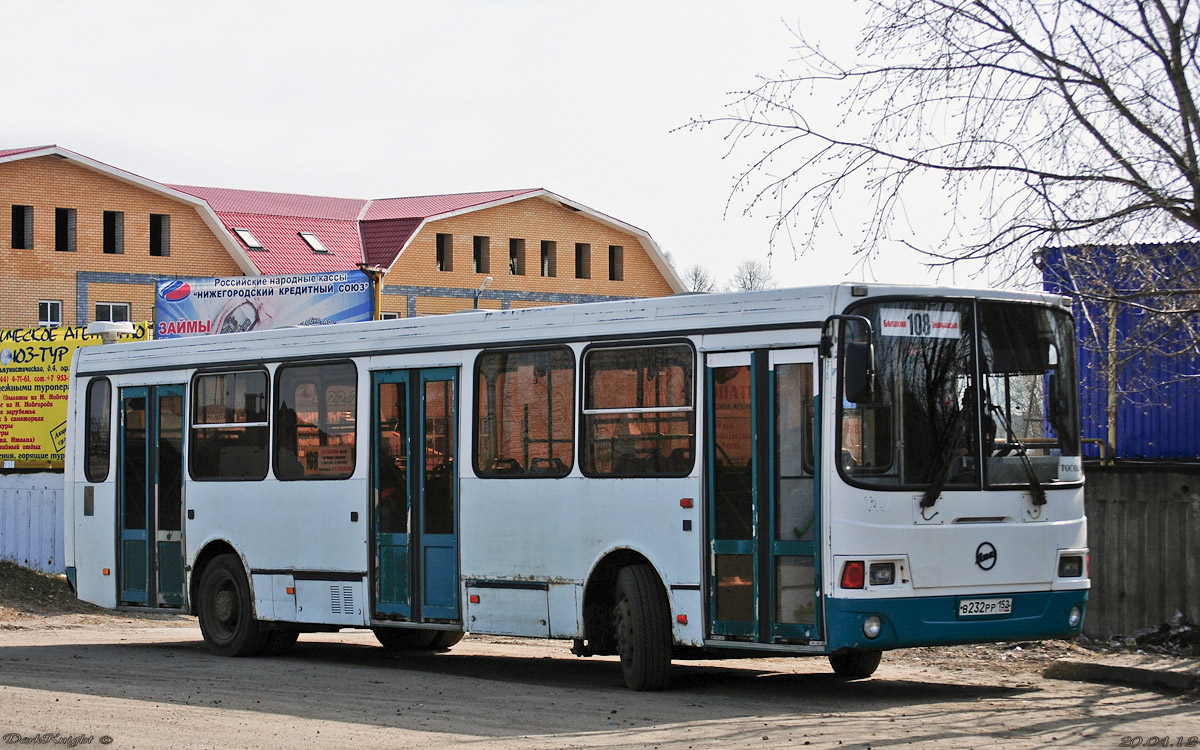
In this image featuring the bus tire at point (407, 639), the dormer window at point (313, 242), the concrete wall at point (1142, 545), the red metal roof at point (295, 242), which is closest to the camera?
the concrete wall at point (1142, 545)

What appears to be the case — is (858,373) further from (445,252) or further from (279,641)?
(445,252)

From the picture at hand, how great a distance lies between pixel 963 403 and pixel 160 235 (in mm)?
52115

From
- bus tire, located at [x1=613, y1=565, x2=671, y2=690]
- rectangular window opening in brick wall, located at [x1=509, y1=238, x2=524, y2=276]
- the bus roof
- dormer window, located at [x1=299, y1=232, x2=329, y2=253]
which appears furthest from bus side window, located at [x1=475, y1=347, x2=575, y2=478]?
rectangular window opening in brick wall, located at [x1=509, y1=238, x2=524, y2=276]

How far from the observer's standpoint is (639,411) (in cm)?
1160

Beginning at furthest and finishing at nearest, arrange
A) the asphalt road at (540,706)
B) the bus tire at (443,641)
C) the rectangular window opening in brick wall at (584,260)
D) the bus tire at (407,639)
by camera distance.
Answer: the rectangular window opening in brick wall at (584,260), the bus tire at (443,641), the bus tire at (407,639), the asphalt road at (540,706)

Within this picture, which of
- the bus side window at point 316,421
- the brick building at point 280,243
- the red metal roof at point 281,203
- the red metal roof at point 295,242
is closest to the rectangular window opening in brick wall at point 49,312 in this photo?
the brick building at point 280,243

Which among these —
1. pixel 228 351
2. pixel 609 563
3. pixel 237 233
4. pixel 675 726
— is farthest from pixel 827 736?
pixel 237 233

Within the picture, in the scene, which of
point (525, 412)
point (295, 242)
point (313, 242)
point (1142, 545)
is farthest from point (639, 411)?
point (313, 242)

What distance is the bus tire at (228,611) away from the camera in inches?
579

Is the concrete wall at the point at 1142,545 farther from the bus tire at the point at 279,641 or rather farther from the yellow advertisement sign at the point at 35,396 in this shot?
the yellow advertisement sign at the point at 35,396

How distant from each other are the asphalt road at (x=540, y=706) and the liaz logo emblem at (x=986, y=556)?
0.96 meters

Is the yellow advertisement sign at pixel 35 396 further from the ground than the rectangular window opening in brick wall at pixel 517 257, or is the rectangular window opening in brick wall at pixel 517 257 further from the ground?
the rectangular window opening in brick wall at pixel 517 257

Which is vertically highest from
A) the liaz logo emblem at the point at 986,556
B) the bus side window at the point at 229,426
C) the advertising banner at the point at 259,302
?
the advertising banner at the point at 259,302

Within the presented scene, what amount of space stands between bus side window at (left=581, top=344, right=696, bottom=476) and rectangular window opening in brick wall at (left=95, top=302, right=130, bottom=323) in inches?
1894
